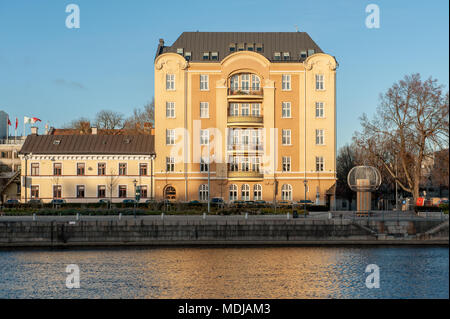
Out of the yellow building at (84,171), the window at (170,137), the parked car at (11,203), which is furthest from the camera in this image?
the window at (170,137)

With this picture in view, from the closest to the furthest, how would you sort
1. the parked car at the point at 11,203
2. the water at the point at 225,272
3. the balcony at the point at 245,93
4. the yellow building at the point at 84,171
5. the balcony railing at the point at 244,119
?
the water at the point at 225,272
the parked car at the point at 11,203
the balcony railing at the point at 244,119
the balcony at the point at 245,93
the yellow building at the point at 84,171

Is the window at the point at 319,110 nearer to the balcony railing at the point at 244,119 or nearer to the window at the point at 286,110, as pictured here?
the window at the point at 286,110

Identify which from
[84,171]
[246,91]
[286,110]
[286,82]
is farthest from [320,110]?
[84,171]

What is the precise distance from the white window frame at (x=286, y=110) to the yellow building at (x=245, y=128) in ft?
0.41

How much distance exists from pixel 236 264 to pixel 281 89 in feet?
133

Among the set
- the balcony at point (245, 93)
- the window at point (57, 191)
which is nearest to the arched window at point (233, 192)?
the balcony at point (245, 93)

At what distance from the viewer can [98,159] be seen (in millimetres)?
75438

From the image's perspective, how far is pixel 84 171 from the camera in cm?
7519

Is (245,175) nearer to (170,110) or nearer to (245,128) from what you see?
(245,128)

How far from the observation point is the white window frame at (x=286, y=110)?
74.8m

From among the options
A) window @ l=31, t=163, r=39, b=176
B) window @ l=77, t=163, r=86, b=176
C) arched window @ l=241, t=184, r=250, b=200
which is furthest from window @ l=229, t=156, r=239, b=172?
window @ l=31, t=163, r=39, b=176

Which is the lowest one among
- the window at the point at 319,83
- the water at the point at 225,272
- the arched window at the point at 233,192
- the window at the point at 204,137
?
the water at the point at 225,272
